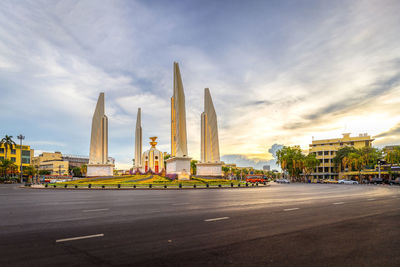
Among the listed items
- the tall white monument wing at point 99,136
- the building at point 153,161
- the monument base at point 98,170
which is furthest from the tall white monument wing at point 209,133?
the tall white monument wing at point 99,136

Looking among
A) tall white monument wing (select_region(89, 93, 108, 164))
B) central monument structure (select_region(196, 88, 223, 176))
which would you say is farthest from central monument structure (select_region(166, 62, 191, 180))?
tall white monument wing (select_region(89, 93, 108, 164))

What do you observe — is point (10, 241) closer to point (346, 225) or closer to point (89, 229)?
point (89, 229)

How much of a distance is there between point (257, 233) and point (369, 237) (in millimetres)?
2821

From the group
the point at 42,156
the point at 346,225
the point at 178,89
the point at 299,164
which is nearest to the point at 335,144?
the point at 299,164

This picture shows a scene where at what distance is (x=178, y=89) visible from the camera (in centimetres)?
5256

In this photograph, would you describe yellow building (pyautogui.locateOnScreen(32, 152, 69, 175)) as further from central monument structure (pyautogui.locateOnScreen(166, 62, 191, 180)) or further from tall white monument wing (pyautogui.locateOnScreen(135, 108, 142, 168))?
central monument structure (pyautogui.locateOnScreen(166, 62, 191, 180))

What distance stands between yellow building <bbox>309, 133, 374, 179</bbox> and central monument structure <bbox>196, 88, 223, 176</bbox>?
76.7 m

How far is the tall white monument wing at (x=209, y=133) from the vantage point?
185ft

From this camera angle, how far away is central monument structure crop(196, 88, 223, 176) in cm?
5500

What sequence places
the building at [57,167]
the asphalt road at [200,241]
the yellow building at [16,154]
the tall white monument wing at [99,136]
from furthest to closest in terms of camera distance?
1. the building at [57,167]
2. the yellow building at [16,154]
3. the tall white monument wing at [99,136]
4. the asphalt road at [200,241]

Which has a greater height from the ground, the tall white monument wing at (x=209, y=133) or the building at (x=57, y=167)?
the tall white monument wing at (x=209, y=133)

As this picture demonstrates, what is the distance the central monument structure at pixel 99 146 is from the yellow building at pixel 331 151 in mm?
87900

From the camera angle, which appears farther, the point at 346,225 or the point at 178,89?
the point at 178,89

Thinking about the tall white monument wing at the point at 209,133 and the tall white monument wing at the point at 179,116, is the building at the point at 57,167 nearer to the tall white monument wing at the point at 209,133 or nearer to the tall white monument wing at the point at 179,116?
the tall white monument wing at the point at 209,133
